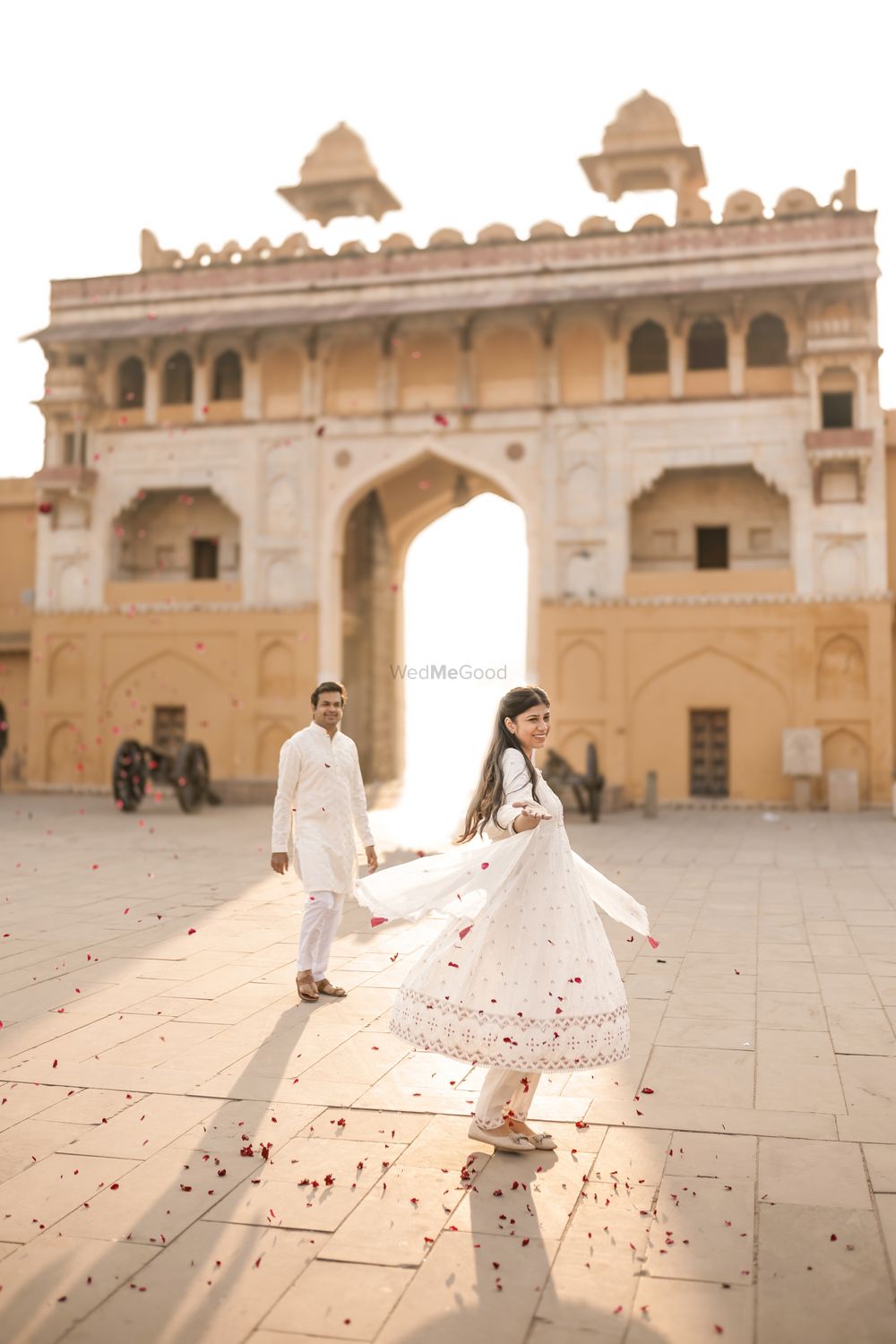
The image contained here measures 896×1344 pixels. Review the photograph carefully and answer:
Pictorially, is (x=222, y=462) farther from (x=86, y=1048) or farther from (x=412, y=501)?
(x=86, y=1048)

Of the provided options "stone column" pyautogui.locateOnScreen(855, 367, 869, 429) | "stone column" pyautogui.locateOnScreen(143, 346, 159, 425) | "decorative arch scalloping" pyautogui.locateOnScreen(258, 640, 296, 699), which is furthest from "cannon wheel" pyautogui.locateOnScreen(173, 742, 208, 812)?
"stone column" pyautogui.locateOnScreen(855, 367, 869, 429)

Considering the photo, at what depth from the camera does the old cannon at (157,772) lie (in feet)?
55.3

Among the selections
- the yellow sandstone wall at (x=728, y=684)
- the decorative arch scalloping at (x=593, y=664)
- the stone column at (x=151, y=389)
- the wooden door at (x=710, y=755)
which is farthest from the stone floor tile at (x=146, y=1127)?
the stone column at (x=151, y=389)

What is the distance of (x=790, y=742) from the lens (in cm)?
1822

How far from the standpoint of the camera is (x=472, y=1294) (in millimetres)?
2873

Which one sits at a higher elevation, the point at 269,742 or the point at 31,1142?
the point at 269,742

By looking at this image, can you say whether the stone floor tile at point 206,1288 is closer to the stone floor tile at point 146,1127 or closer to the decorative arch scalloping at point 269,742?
the stone floor tile at point 146,1127

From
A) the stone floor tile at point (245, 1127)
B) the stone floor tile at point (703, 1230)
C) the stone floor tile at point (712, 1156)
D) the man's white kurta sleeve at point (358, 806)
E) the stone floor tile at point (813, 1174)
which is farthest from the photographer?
the man's white kurta sleeve at point (358, 806)

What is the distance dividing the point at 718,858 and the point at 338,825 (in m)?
6.72

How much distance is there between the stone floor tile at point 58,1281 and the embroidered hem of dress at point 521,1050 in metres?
1.11

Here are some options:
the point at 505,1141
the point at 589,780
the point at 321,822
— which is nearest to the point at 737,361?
the point at 589,780

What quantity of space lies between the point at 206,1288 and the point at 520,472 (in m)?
17.8

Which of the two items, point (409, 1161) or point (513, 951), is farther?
point (513, 951)

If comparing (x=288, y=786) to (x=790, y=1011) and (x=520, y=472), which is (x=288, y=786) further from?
(x=520, y=472)
